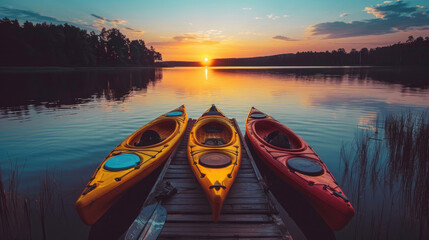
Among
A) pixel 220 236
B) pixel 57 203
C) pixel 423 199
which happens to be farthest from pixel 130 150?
pixel 423 199

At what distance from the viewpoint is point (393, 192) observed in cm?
555

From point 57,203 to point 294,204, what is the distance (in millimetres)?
5814

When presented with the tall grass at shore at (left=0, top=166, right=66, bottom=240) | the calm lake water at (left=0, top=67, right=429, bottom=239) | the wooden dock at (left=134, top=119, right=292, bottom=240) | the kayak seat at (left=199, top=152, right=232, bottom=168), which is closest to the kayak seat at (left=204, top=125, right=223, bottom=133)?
the calm lake water at (left=0, top=67, right=429, bottom=239)

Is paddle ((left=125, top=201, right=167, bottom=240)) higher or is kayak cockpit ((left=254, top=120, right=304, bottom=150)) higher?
kayak cockpit ((left=254, top=120, right=304, bottom=150))

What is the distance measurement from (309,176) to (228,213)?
6.79ft

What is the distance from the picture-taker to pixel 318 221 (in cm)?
489

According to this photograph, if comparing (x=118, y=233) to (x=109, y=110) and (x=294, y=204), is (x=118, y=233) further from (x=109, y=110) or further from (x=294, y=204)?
(x=109, y=110)

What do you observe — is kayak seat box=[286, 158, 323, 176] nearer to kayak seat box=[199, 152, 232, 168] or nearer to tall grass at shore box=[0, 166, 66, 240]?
kayak seat box=[199, 152, 232, 168]

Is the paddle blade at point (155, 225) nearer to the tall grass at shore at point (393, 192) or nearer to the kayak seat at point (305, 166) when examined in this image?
the kayak seat at point (305, 166)

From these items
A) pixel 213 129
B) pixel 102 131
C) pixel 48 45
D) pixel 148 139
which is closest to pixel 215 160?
pixel 148 139

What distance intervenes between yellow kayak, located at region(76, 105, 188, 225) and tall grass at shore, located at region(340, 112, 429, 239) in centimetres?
492

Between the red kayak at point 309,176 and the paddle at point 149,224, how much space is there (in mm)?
3006

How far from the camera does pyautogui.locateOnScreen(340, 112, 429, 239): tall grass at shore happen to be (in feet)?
14.2

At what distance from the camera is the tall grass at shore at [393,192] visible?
4336mm
